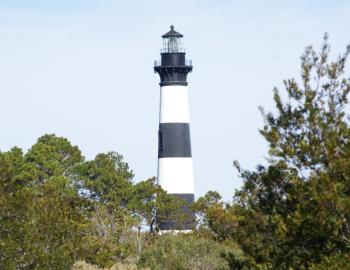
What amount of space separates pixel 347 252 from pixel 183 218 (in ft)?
207

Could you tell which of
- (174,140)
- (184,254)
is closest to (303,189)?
(184,254)

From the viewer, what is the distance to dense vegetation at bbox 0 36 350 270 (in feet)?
103

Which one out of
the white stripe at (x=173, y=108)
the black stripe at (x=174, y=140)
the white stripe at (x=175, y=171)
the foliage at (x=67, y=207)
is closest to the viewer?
the foliage at (x=67, y=207)

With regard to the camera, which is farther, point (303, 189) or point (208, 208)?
point (208, 208)

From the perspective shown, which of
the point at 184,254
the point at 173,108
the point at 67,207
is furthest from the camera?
the point at 173,108

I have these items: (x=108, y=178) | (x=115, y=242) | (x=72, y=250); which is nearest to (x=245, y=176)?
(x=72, y=250)

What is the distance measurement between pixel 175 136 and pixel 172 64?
7792 mm

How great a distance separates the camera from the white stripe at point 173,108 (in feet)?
298

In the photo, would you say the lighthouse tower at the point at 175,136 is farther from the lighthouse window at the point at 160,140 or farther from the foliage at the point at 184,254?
the foliage at the point at 184,254

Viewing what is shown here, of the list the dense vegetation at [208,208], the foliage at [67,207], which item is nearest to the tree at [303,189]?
the dense vegetation at [208,208]

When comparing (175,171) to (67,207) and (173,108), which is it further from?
(67,207)

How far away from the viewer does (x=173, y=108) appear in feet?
299

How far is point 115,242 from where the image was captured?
75.1 metres

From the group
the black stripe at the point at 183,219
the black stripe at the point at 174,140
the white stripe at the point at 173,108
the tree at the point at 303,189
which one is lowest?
the tree at the point at 303,189
